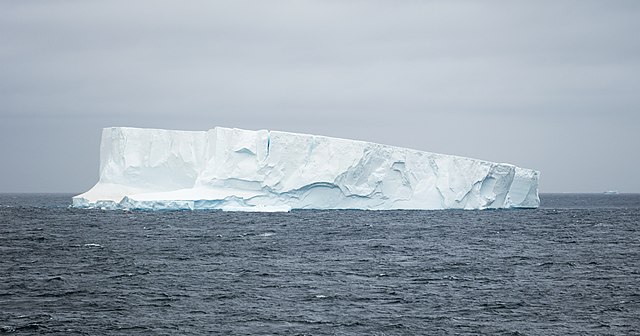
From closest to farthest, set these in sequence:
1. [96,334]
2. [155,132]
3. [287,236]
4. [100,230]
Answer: [96,334] < [287,236] < [100,230] < [155,132]

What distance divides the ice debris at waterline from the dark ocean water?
808cm

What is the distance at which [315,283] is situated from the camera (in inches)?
659

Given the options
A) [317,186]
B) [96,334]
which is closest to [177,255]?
[96,334]

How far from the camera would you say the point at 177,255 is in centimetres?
2189

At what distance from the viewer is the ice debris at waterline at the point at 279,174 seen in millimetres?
38625

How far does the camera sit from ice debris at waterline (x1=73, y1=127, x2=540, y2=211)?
38.6m

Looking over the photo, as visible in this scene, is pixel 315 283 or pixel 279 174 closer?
pixel 315 283

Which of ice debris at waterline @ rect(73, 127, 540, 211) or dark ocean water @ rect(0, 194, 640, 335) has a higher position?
ice debris at waterline @ rect(73, 127, 540, 211)

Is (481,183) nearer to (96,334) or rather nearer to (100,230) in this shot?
(100,230)

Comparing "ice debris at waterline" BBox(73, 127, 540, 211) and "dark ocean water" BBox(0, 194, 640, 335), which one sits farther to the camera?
"ice debris at waterline" BBox(73, 127, 540, 211)

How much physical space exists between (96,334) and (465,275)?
960 cm

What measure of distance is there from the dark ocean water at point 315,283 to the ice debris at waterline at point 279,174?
318 inches

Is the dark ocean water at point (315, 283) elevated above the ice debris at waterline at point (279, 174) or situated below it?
below

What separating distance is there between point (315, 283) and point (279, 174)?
22.1m
